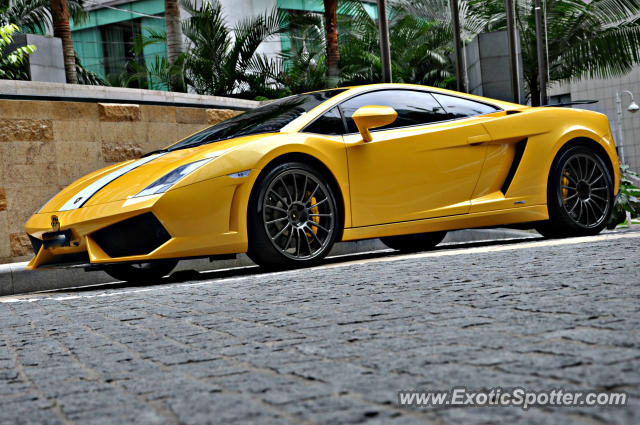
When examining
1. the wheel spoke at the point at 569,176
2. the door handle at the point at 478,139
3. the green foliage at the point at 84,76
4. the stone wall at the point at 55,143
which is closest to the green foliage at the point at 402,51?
the green foliage at the point at 84,76

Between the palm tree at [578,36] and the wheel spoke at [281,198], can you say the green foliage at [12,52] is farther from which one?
the palm tree at [578,36]

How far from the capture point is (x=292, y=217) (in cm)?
553


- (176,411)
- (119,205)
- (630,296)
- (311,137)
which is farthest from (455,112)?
(176,411)

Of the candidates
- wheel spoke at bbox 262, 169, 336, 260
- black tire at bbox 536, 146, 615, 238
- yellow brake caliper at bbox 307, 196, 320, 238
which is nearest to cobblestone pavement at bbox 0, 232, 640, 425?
wheel spoke at bbox 262, 169, 336, 260

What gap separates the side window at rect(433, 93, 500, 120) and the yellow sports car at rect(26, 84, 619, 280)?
11 mm

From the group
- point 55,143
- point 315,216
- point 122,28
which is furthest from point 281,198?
point 122,28

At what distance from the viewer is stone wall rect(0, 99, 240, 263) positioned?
8398mm

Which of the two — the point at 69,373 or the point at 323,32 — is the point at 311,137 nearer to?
the point at 69,373

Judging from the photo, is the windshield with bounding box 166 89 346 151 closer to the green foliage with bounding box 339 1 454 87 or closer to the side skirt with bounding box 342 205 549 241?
the side skirt with bounding box 342 205 549 241

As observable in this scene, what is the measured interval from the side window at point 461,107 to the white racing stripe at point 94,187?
218 cm

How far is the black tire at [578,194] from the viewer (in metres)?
6.59

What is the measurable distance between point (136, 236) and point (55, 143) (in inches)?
158

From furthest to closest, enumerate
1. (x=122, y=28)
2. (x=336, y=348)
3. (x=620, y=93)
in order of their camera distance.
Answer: (x=620, y=93) → (x=122, y=28) → (x=336, y=348)

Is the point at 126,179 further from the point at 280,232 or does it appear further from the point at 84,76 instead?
the point at 84,76
